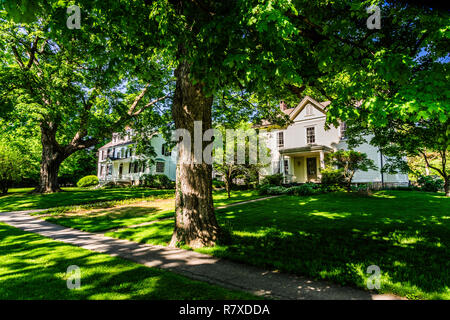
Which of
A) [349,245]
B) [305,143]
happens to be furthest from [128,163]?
[349,245]

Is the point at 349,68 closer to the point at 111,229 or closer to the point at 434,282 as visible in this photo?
the point at 434,282

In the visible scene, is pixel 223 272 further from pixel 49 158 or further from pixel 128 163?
pixel 128 163

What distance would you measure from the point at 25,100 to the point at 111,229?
10.3 metres

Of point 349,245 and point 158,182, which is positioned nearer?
point 349,245

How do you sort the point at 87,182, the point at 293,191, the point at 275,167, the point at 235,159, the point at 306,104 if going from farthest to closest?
the point at 87,182 → the point at 275,167 → the point at 306,104 → the point at 235,159 → the point at 293,191

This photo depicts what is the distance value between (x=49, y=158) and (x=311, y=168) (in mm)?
27235

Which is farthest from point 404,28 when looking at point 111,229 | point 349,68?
point 111,229

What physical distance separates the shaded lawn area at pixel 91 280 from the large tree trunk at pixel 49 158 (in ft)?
61.1

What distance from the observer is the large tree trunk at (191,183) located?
5.84 m

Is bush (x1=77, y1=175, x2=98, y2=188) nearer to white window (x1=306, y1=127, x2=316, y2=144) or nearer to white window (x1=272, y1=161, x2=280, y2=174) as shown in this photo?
white window (x1=272, y1=161, x2=280, y2=174)

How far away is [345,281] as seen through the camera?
149 inches

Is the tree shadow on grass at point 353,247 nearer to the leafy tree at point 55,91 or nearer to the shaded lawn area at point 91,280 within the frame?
the shaded lawn area at point 91,280

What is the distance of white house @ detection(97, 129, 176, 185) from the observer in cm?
3612

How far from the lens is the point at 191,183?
5895mm
